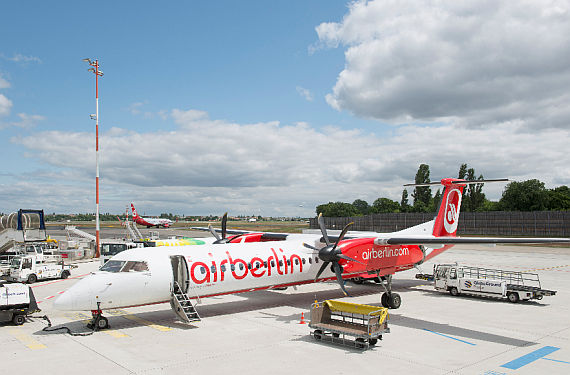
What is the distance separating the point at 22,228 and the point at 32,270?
36.1 feet

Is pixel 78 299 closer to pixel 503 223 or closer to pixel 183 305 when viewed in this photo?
pixel 183 305

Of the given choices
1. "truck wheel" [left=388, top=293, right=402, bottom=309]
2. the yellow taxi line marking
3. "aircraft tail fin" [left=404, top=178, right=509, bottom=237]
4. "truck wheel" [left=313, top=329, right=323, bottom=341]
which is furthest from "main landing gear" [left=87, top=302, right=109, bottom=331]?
"aircraft tail fin" [left=404, top=178, right=509, bottom=237]

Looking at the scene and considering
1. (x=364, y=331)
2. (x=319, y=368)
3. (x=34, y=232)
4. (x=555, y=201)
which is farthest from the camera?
(x=555, y=201)

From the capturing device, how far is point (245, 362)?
1153 centimetres

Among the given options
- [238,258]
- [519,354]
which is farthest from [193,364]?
[519,354]

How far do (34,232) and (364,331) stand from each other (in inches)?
1360

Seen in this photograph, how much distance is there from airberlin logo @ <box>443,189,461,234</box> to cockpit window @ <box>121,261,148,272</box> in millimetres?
17145

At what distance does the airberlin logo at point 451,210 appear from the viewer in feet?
80.3

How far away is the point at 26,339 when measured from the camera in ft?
46.2

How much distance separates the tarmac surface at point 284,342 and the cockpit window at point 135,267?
2185 mm

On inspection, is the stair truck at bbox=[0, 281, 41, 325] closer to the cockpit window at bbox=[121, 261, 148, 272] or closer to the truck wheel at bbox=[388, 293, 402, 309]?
the cockpit window at bbox=[121, 261, 148, 272]

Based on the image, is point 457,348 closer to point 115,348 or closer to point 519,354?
point 519,354

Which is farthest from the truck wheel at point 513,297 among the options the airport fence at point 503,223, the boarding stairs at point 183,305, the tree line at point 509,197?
the tree line at point 509,197

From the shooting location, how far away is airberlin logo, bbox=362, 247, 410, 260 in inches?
774
